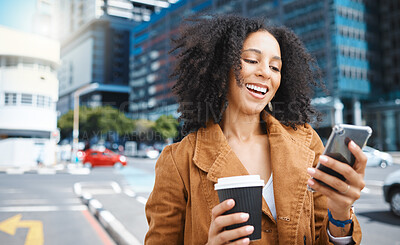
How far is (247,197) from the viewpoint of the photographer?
977 millimetres

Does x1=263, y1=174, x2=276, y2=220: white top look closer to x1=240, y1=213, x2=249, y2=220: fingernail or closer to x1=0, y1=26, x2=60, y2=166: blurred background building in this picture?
x1=240, y1=213, x2=249, y2=220: fingernail

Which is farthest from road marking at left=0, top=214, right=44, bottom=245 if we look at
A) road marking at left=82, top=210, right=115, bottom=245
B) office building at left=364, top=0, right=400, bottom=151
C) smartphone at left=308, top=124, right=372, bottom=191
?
office building at left=364, top=0, right=400, bottom=151

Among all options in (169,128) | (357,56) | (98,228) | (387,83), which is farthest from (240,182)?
(387,83)

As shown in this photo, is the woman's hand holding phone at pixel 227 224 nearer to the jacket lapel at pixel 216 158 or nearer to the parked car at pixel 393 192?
the jacket lapel at pixel 216 158

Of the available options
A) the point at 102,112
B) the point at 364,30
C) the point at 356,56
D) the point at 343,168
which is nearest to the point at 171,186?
the point at 343,168

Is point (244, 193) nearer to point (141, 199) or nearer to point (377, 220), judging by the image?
point (377, 220)

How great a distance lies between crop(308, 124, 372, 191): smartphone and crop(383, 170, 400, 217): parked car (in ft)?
19.6

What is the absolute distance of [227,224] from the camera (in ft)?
3.25

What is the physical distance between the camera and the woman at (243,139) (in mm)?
1333

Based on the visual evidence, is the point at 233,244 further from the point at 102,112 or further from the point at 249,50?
the point at 102,112

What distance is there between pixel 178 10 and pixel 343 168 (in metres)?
58.3

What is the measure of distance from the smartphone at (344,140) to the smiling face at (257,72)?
0.58 m

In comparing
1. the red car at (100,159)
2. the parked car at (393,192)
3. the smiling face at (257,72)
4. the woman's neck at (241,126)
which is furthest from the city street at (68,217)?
the red car at (100,159)

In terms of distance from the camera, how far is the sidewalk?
440 cm
